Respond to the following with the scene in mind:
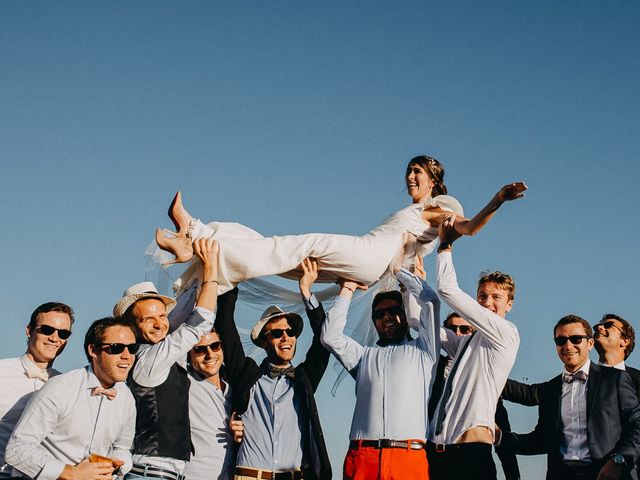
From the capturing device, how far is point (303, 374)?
717 centimetres

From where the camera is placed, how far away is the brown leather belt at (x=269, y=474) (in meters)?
6.76

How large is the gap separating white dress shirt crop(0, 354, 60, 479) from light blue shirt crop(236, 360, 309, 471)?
1620 mm

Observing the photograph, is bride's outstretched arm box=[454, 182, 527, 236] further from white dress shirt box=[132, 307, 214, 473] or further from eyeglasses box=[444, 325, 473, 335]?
white dress shirt box=[132, 307, 214, 473]

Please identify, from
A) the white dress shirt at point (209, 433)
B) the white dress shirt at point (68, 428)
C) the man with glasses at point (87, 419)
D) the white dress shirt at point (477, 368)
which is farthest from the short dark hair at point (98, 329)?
the white dress shirt at point (477, 368)

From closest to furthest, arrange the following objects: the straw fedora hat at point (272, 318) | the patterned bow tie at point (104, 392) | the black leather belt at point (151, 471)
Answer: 1. the patterned bow tie at point (104, 392)
2. the black leather belt at point (151, 471)
3. the straw fedora hat at point (272, 318)

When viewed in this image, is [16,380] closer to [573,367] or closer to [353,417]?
[353,417]

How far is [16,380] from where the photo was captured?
6383mm

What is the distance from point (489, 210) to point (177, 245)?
2627mm

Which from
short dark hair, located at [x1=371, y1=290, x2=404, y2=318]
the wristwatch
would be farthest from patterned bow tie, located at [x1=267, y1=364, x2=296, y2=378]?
the wristwatch

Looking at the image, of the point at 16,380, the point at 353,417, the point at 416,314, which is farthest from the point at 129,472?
the point at 416,314

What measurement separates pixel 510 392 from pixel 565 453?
75cm

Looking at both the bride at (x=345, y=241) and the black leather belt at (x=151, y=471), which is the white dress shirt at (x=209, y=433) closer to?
the black leather belt at (x=151, y=471)

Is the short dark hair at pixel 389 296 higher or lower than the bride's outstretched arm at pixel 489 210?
lower

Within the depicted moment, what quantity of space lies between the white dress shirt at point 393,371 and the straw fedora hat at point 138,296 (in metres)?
1.31
